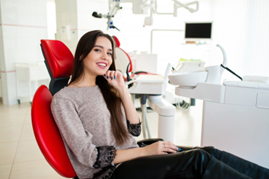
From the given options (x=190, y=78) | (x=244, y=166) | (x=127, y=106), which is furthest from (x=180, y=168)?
(x=190, y=78)

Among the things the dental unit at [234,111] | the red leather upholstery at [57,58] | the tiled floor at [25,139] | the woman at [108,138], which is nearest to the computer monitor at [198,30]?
the tiled floor at [25,139]

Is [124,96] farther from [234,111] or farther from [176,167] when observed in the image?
[234,111]

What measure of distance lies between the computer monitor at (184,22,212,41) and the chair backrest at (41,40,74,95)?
2705mm

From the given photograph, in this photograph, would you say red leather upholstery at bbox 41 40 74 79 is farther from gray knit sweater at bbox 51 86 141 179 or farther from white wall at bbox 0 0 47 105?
white wall at bbox 0 0 47 105

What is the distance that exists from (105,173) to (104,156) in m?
0.08

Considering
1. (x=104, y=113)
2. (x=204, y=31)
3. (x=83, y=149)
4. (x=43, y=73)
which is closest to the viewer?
(x=83, y=149)

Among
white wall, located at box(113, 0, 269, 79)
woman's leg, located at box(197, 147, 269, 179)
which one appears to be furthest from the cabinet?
woman's leg, located at box(197, 147, 269, 179)

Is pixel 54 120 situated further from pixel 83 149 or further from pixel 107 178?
pixel 107 178

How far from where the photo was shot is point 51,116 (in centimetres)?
104

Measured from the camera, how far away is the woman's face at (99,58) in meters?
1.18

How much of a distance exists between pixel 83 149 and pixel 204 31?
305cm

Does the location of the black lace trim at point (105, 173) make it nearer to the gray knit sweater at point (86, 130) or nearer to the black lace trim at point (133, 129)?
the gray knit sweater at point (86, 130)

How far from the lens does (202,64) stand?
11.8 ft

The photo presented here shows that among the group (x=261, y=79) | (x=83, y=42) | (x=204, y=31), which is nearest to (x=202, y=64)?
(x=204, y=31)
